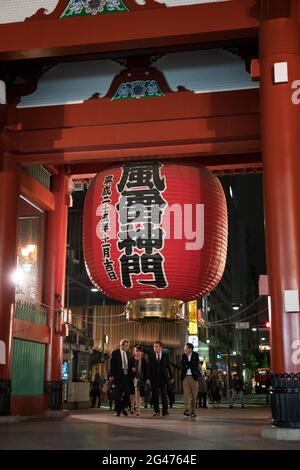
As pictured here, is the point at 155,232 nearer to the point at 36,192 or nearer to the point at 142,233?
the point at 142,233

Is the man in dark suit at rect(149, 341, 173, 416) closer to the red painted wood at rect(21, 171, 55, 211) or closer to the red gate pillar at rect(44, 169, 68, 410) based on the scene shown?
the red gate pillar at rect(44, 169, 68, 410)

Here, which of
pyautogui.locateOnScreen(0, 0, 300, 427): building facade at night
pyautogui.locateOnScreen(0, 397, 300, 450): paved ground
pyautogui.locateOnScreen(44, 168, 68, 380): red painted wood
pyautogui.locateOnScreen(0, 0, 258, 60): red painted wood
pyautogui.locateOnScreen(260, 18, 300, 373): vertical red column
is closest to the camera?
pyautogui.locateOnScreen(0, 397, 300, 450): paved ground

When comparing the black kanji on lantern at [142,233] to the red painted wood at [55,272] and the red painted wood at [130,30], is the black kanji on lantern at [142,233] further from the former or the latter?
the red painted wood at [55,272]

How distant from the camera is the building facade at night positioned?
8.71 metres

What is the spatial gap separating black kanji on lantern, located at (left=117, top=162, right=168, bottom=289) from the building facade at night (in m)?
0.08

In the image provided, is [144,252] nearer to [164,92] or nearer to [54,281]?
[164,92]

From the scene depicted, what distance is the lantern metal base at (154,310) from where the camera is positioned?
973cm

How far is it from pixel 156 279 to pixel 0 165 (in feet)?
15.0

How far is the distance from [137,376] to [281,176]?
719 cm

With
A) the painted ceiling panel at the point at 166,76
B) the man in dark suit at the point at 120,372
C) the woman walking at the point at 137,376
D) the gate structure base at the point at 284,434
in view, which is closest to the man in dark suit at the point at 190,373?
the woman walking at the point at 137,376

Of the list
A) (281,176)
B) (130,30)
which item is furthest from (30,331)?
(281,176)

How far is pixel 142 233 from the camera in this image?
960 cm

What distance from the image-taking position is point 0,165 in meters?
12.1

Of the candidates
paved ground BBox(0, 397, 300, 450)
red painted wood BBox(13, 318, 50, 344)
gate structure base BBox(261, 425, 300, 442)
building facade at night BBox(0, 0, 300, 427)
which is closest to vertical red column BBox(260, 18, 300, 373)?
building facade at night BBox(0, 0, 300, 427)
